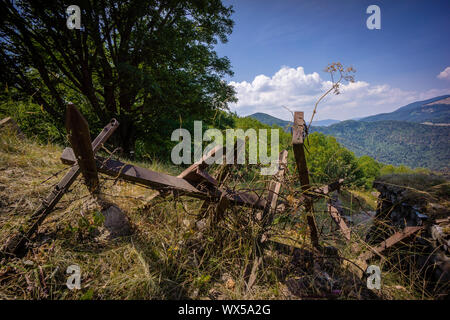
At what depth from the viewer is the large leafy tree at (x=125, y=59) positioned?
255 inches

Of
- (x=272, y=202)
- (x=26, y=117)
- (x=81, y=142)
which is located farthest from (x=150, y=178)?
(x=26, y=117)

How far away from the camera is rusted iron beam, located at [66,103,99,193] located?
131cm

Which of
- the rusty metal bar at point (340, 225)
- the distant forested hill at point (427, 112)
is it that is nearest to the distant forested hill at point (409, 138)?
the rusty metal bar at point (340, 225)

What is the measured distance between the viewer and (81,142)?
1.47 metres

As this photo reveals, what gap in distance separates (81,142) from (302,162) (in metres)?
1.79

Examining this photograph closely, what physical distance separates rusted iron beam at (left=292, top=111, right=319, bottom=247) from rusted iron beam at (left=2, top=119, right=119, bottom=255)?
1557mm

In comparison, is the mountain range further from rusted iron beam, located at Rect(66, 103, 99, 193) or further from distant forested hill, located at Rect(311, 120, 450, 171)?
rusted iron beam, located at Rect(66, 103, 99, 193)

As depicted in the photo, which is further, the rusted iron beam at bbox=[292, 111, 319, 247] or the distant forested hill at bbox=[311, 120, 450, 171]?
the distant forested hill at bbox=[311, 120, 450, 171]

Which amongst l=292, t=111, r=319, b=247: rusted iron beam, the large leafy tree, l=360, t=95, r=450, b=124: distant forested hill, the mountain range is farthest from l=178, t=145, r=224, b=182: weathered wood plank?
l=360, t=95, r=450, b=124: distant forested hill

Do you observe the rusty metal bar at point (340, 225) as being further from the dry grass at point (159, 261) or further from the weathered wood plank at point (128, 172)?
the weathered wood plank at point (128, 172)

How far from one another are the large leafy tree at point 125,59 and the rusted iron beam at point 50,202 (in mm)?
3990
